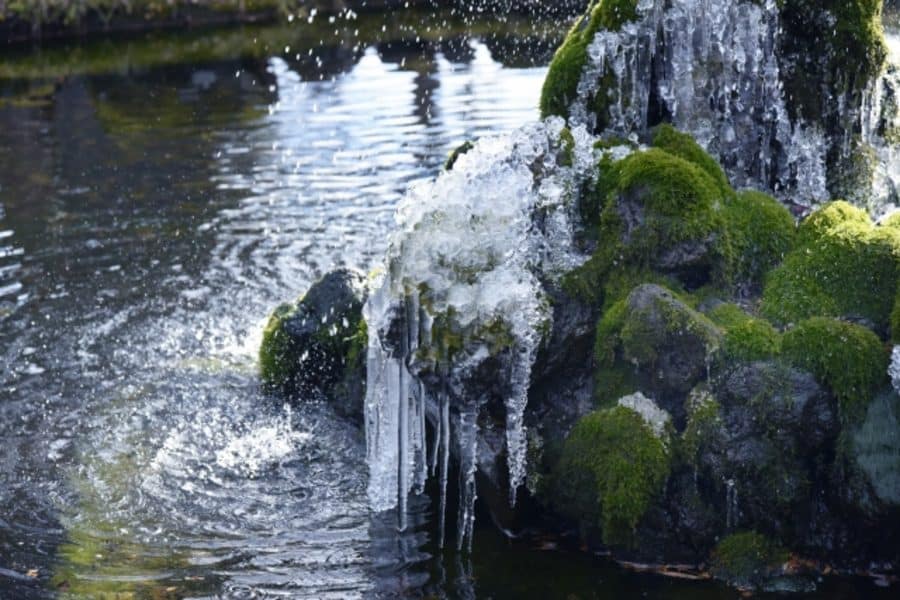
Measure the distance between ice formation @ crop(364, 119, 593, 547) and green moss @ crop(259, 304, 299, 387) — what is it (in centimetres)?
193

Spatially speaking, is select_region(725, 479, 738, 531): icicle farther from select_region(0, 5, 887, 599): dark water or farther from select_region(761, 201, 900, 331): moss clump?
select_region(761, 201, 900, 331): moss clump

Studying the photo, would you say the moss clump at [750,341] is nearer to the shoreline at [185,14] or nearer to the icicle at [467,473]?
the icicle at [467,473]

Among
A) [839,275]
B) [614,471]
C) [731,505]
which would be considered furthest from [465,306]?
[839,275]

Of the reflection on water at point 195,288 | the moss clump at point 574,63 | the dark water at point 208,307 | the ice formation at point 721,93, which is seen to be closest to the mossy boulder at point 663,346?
the dark water at point 208,307

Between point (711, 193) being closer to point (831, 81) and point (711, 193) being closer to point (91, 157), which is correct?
point (831, 81)

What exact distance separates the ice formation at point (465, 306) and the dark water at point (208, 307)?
595 mm

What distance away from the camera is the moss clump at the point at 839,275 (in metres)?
9.27

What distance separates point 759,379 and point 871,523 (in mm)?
1264

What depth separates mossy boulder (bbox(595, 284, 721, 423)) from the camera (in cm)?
896

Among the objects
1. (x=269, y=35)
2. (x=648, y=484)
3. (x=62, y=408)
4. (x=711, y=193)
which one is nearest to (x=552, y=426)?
(x=648, y=484)

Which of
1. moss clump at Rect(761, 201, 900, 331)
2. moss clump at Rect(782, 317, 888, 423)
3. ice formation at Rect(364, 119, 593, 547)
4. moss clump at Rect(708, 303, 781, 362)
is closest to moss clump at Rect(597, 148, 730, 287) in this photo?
ice formation at Rect(364, 119, 593, 547)

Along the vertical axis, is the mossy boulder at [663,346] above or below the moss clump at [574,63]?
below

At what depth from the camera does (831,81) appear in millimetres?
11375

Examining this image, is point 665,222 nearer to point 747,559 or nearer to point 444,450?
point 444,450
